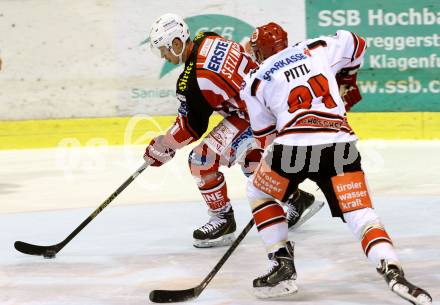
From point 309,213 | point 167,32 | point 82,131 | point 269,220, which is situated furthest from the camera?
point 82,131

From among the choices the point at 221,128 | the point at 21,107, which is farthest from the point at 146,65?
the point at 221,128

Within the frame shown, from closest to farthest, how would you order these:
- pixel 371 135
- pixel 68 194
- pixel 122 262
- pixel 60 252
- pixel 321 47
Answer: pixel 321 47, pixel 122 262, pixel 60 252, pixel 68 194, pixel 371 135

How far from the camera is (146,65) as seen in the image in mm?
9023

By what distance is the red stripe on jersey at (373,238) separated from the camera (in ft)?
11.5

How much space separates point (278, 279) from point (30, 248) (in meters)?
1.57

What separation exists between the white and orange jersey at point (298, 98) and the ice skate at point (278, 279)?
1.44ft

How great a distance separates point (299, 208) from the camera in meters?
5.15

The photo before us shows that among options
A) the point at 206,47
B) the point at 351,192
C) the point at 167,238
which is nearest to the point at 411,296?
the point at 351,192

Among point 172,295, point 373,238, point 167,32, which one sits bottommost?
point 172,295

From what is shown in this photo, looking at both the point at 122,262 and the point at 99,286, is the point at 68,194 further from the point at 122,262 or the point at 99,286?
the point at 99,286

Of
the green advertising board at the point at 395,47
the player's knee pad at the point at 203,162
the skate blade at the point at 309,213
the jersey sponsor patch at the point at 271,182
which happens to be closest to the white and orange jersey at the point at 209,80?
the player's knee pad at the point at 203,162

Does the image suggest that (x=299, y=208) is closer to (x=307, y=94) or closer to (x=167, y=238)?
(x=167, y=238)

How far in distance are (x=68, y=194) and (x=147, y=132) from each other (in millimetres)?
2332

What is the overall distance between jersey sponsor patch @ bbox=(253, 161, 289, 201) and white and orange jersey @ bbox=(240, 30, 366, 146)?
12 cm
